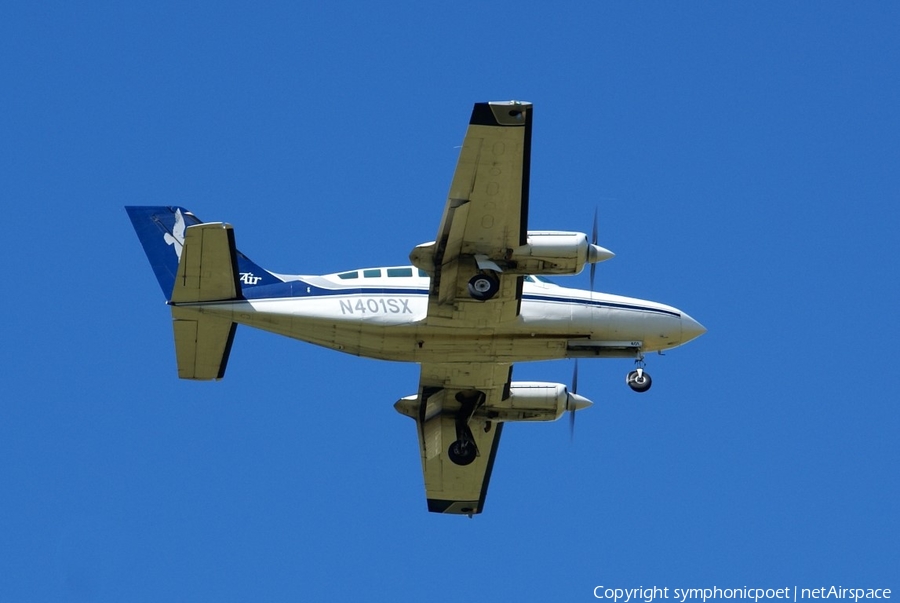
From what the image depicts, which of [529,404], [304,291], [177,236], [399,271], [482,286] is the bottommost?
[529,404]

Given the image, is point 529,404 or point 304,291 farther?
point 529,404

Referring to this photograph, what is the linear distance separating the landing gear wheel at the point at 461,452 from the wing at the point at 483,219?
21.5 feet

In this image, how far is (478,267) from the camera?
1266 inches

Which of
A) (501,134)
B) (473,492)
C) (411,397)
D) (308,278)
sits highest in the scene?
(501,134)

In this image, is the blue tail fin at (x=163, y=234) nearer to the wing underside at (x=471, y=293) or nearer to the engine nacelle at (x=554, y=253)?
the wing underside at (x=471, y=293)

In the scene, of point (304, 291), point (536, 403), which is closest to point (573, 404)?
point (536, 403)

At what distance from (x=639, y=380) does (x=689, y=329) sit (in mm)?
1761

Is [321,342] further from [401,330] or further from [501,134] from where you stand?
[501,134]

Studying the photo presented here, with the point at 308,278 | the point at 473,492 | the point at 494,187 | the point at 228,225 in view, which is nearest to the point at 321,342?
the point at 308,278

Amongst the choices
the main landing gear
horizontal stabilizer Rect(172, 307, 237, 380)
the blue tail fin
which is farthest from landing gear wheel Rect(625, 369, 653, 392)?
the blue tail fin

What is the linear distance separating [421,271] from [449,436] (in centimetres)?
694

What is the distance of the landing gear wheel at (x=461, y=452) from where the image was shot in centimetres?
3909

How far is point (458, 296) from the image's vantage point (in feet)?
108

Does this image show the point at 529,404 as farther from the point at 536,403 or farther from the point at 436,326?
the point at 436,326
